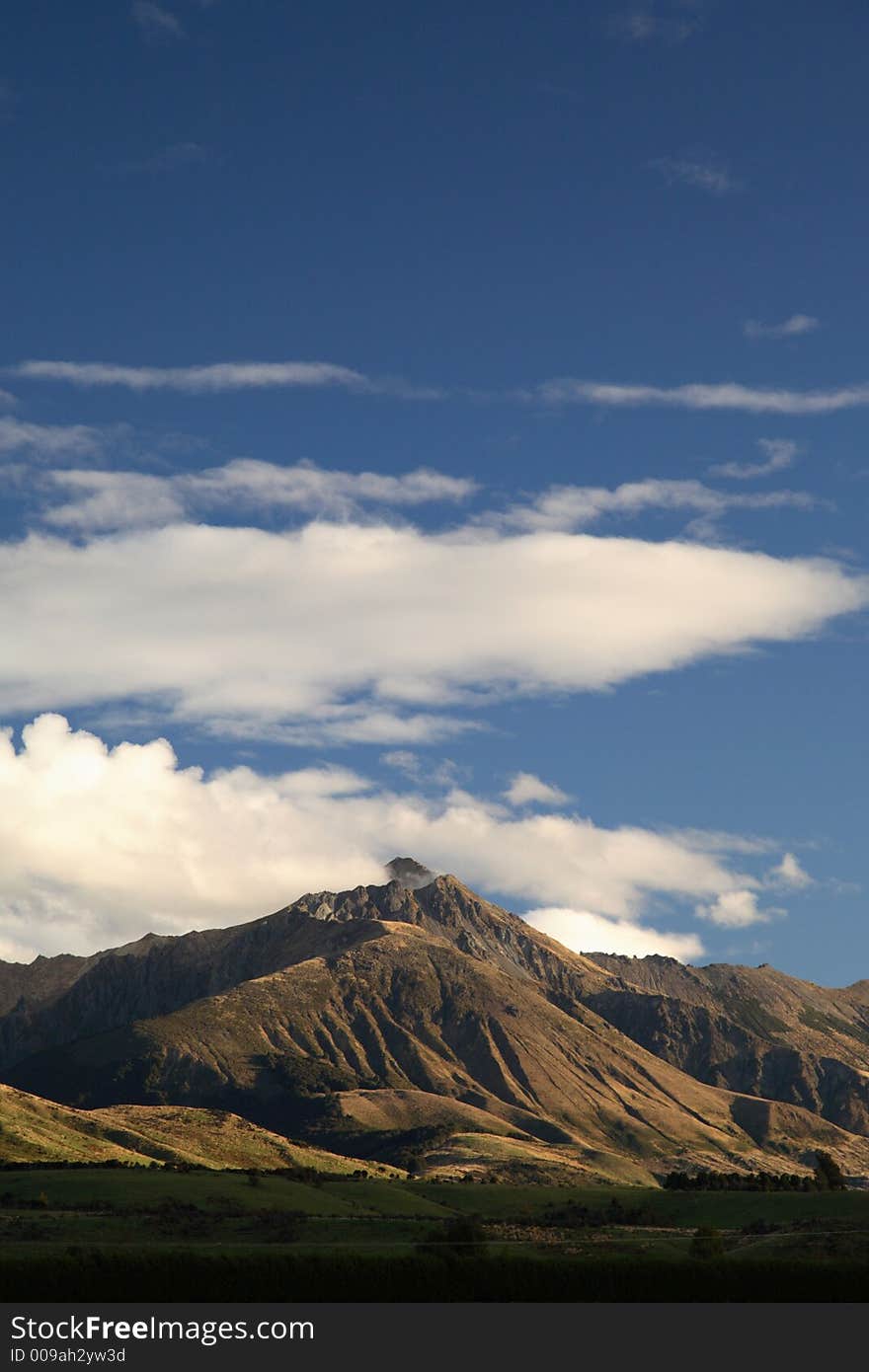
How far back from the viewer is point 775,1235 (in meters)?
176

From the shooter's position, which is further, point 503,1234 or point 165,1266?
point 503,1234

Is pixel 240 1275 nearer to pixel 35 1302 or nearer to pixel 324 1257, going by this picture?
pixel 324 1257

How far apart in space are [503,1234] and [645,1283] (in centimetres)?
5083
